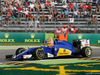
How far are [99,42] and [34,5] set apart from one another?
26.6 ft

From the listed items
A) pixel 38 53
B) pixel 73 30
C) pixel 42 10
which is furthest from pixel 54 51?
pixel 42 10

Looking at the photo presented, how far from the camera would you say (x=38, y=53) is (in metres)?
9.88

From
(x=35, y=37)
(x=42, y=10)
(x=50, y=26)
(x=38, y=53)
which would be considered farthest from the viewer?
(x=42, y=10)

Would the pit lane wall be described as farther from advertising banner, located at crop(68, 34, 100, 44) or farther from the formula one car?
the formula one car

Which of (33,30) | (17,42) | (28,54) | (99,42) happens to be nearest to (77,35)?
(99,42)

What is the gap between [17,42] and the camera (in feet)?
77.2

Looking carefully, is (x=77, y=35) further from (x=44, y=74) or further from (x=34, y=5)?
(x=44, y=74)

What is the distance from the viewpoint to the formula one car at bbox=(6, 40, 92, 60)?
32.1 feet

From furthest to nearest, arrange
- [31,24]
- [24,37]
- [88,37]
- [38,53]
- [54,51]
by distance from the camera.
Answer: [31,24], [88,37], [24,37], [54,51], [38,53]

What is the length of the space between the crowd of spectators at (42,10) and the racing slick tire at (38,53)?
14.7m

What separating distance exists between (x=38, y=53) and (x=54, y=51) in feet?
2.97

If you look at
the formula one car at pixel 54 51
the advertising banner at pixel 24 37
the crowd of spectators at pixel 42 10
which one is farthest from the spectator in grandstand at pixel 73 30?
the formula one car at pixel 54 51

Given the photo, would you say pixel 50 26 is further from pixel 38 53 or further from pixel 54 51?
pixel 38 53

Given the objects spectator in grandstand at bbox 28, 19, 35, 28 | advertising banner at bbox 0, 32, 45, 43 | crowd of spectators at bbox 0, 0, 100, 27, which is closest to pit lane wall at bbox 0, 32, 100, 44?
advertising banner at bbox 0, 32, 45, 43
